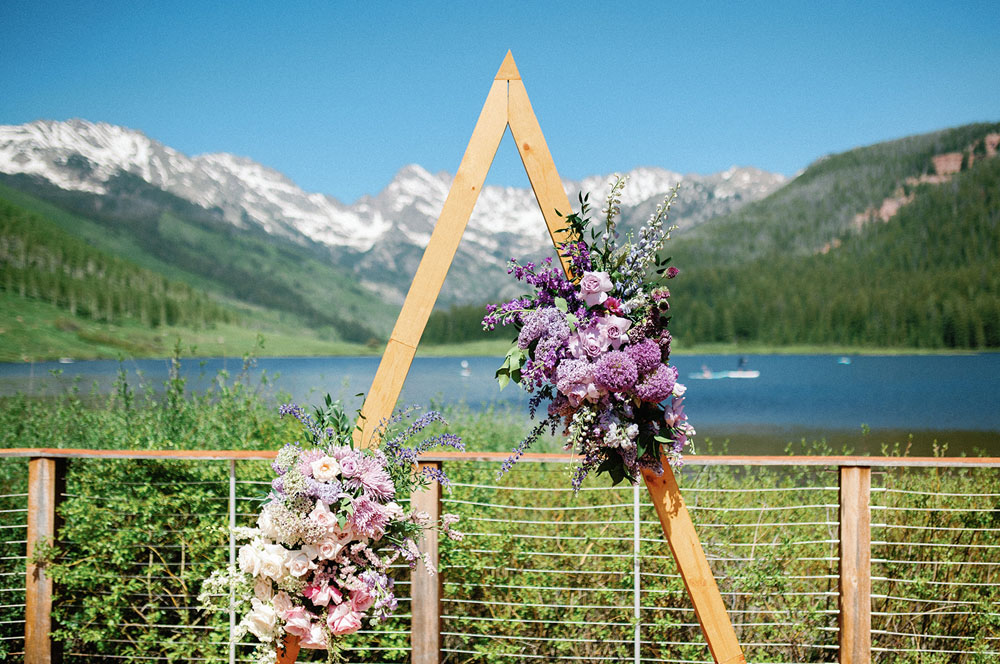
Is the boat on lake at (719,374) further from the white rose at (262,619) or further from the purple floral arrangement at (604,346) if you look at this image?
the white rose at (262,619)

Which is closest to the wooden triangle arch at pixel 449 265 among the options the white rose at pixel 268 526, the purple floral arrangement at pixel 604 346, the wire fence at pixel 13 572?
the purple floral arrangement at pixel 604 346

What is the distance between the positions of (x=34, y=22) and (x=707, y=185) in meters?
166

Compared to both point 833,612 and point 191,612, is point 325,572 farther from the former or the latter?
point 833,612

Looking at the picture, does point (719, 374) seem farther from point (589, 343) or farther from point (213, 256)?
point (213, 256)

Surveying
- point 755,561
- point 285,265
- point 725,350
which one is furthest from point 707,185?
point 755,561

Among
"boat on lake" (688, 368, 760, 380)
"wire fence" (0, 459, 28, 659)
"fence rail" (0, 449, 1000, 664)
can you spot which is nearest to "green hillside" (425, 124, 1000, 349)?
"boat on lake" (688, 368, 760, 380)

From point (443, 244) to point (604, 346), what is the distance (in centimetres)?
74

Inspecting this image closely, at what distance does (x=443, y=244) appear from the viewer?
91.7 inches

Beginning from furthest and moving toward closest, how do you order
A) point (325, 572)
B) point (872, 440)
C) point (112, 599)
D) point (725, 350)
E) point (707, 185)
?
point (707, 185) → point (725, 350) → point (872, 440) → point (112, 599) → point (325, 572)

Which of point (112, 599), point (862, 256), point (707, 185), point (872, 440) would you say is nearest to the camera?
point (112, 599)

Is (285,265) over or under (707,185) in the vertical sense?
under

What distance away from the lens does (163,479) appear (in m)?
3.33

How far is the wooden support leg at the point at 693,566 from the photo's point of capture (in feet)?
7.11

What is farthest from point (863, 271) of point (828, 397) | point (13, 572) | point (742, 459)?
point (13, 572)
